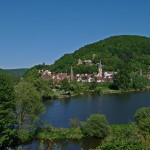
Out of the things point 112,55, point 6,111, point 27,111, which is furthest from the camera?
point 112,55

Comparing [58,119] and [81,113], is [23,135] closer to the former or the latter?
[58,119]

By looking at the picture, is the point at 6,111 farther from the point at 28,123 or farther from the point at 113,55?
the point at 113,55

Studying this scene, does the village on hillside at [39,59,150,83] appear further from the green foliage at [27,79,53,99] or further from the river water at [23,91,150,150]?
the river water at [23,91,150,150]

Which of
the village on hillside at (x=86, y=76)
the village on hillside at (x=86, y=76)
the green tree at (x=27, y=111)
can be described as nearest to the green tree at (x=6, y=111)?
the green tree at (x=27, y=111)

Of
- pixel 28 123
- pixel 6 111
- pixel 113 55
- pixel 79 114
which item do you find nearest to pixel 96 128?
pixel 28 123

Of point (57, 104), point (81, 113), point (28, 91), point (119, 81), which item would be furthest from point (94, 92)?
point (28, 91)

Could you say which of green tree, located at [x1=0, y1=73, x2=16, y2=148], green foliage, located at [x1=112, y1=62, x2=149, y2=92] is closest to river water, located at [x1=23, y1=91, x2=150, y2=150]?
green tree, located at [x1=0, y1=73, x2=16, y2=148]
